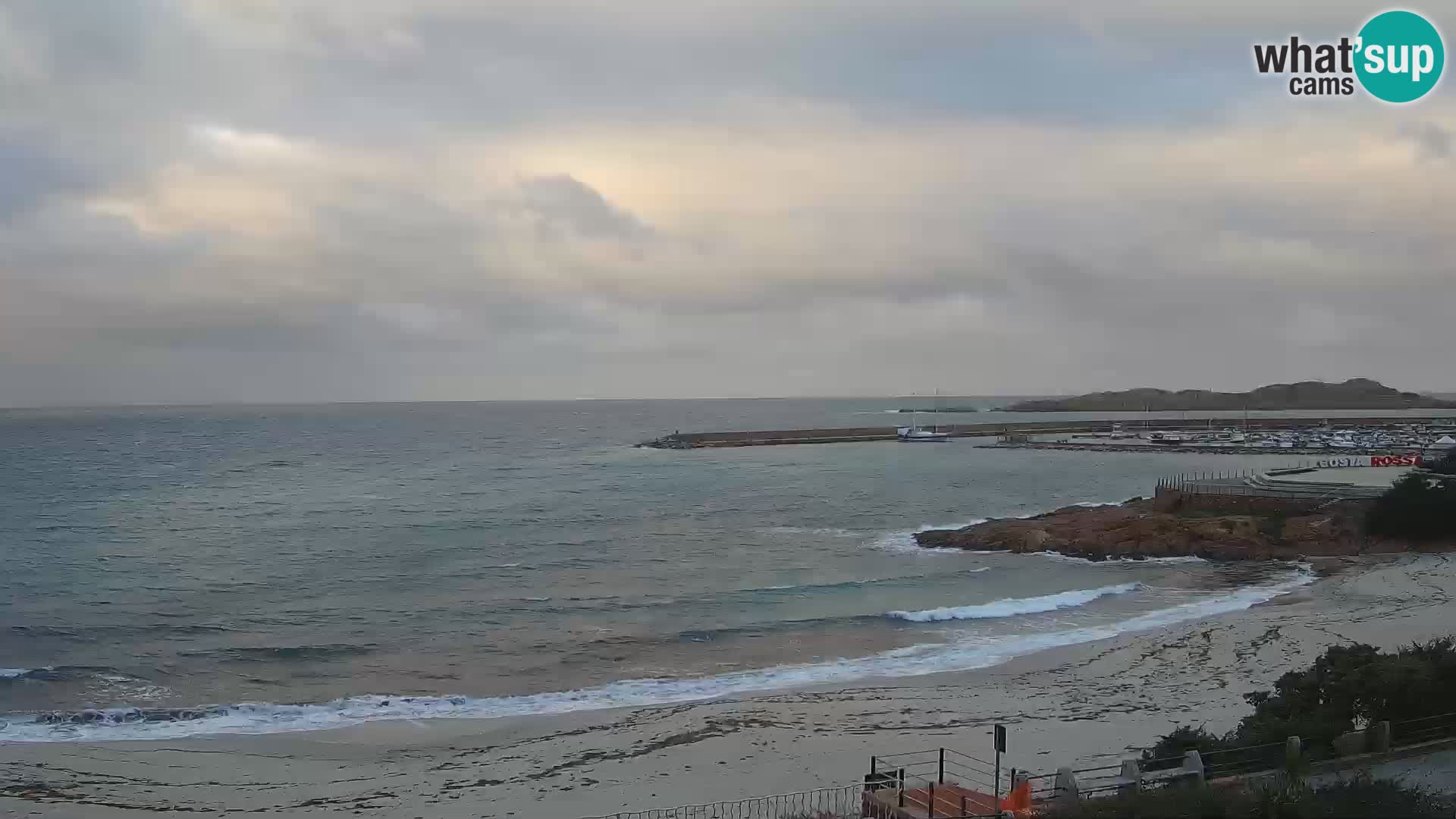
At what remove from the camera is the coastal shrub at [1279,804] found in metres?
9.45

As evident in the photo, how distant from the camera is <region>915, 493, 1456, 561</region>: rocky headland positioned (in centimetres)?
3944

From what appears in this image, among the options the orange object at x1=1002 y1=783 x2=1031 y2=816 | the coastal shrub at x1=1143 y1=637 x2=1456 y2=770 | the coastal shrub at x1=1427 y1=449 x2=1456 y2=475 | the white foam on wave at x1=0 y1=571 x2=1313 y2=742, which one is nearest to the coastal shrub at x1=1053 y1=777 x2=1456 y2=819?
the orange object at x1=1002 y1=783 x2=1031 y2=816

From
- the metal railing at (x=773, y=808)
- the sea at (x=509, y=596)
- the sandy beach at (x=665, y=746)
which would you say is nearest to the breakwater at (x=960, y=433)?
the sea at (x=509, y=596)

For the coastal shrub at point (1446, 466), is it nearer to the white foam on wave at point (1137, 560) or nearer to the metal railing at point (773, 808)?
A: the white foam on wave at point (1137, 560)

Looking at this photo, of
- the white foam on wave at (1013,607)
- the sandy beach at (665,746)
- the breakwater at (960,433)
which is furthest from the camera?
the breakwater at (960,433)

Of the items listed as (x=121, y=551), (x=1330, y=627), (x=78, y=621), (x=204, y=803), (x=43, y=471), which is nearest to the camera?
(x=204, y=803)

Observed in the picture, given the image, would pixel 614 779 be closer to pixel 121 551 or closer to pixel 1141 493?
pixel 121 551

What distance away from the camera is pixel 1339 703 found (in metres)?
14.7

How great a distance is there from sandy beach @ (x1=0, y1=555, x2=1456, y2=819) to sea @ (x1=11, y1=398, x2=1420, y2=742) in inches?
52.4

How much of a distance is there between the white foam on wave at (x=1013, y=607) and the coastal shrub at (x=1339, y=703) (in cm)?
1485

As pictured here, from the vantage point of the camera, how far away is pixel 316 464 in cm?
9981

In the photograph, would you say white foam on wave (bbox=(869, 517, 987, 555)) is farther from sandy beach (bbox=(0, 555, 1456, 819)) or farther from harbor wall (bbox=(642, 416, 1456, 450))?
harbor wall (bbox=(642, 416, 1456, 450))

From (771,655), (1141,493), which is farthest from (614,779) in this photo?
(1141,493)

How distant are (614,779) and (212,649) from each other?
16116 mm
